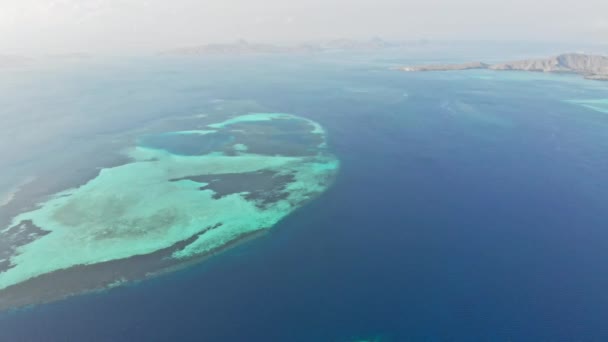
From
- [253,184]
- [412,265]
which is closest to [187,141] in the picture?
[253,184]

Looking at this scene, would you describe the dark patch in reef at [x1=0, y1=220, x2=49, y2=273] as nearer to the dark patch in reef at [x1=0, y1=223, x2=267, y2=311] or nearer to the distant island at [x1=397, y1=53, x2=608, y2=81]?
the dark patch in reef at [x1=0, y1=223, x2=267, y2=311]

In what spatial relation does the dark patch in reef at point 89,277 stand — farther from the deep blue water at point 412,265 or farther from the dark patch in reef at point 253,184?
the dark patch in reef at point 253,184

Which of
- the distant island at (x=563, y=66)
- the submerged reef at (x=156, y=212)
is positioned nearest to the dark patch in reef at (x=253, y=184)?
the submerged reef at (x=156, y=212)

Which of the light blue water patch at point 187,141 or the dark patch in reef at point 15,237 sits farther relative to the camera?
the light blue water patch at point 187,141

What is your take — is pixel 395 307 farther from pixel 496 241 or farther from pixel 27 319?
pixel 27 319

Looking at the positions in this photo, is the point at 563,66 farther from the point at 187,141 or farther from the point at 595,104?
the point at 187,141

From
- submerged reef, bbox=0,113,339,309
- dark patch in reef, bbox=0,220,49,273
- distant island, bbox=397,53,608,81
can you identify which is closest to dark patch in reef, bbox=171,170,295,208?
submerged reef, bbox=0,113,339,309

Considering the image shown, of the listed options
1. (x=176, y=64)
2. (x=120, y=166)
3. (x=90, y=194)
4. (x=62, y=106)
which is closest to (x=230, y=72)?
(x=176, y=64)
